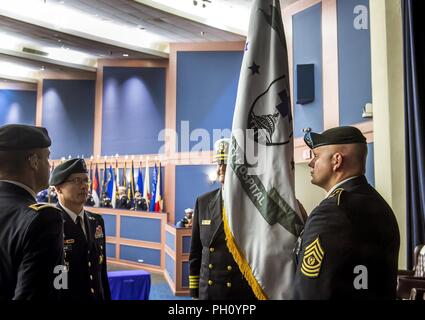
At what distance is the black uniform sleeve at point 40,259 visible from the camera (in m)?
1.10

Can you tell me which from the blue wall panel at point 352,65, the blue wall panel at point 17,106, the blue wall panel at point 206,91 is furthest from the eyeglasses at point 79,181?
the blue wall panel at point 17,106

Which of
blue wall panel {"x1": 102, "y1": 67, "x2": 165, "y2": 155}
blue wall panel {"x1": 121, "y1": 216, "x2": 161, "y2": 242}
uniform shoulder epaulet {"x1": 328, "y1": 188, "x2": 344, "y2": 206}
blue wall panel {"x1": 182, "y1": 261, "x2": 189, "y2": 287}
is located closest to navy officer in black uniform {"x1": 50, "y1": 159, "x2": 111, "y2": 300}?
uniform shoulder epaulet {"x1": 328, "y1": 188, "x2": 344, "y2": 206}

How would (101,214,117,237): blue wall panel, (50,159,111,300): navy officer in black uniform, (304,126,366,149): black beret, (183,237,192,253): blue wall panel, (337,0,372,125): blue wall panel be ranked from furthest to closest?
(101,214,117,237): blue wall panel, (183,237,192,253): blue wall panel, (337,0,372,125): blue wall panel, (50,159,111,300): navy officer in black uniform, (304,126,366,149): black beret

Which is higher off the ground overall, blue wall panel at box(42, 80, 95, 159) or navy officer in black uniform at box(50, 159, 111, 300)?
blue wall panel at box(42, 80, 95, 159)

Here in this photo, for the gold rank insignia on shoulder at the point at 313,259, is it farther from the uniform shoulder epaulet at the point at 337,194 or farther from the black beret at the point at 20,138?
the black beret at the point at 20,138

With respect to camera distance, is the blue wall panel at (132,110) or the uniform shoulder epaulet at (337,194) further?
the blue wall panel at (132,110)

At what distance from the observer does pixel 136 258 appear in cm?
846

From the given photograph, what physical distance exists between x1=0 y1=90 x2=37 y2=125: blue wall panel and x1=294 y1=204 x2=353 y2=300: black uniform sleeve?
11.8 metres

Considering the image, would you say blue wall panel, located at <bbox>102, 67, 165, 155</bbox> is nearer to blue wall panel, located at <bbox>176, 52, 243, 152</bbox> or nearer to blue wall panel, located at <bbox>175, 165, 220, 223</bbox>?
blue wall panel, located at <bbox>176, 52, 243, 152</bbox>

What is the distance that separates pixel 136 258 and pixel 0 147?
7565 mm

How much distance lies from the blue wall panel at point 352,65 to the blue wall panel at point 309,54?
1.43 feet

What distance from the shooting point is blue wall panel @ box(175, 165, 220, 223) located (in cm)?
861

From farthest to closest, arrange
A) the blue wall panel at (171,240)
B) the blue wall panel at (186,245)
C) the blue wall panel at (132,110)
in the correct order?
1. the blue wall panel at (132,110)
2. the blue wall panel at (171,240)
3. the blue wall panel at (186,245)

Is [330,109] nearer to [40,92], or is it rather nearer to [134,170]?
[134,170]
